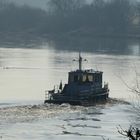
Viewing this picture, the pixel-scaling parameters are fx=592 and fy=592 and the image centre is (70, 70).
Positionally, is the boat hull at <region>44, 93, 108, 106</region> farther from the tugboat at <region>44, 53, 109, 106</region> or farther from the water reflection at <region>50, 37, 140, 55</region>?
the water reflection at <region>50, 37, 140, 55</region>

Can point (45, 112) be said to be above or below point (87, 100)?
below

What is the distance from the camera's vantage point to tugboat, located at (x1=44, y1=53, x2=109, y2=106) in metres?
46.0

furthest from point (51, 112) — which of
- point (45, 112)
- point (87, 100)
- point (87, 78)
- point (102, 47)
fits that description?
point (102, 47)

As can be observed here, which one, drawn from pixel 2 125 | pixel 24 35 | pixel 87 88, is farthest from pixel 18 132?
pixel 24 35

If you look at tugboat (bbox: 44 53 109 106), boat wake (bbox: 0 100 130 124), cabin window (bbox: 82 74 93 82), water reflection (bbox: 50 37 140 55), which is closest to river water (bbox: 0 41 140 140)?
boat wake (bbox: 0 100 130 124)

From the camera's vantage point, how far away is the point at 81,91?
4722 centimetres

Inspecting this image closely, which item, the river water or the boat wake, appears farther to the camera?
the boat wake

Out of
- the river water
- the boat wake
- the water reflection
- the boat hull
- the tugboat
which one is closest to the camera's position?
the river water

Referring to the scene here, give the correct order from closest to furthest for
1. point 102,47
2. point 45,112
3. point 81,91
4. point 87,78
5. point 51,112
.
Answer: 1. point 45,112
2. point 51,112
3. point 81,91
4. point 87,78
5. point 102,47

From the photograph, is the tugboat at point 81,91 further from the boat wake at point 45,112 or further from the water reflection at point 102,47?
the water reflection at point 102,47

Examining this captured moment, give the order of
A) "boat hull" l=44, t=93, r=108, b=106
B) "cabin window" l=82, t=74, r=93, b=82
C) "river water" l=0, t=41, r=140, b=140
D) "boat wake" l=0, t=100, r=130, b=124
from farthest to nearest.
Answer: "cabin window" l=82, t=74, r=93, b=82 → "boat hull" l=44, t=93, r=108, b=106 → "boat wake" l=0, t=100, r=130, b=124 → "river water" l=0, t=41, r=140, b=140

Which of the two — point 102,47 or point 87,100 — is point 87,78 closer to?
point 87,100

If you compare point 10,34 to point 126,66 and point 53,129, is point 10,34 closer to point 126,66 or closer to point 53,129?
point 126,66

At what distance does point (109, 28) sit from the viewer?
626ft
